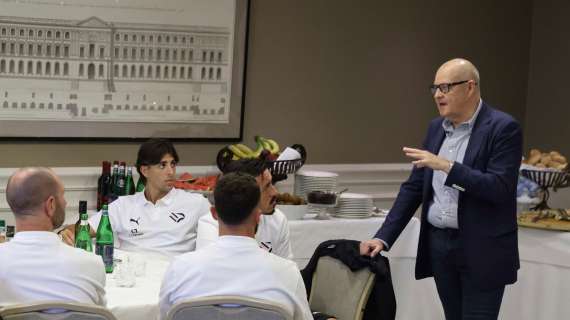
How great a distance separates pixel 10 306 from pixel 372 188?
3740 millimetres

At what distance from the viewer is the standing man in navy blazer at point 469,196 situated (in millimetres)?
3504

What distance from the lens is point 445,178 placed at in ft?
12.1

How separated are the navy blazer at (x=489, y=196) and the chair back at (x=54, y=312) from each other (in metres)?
1.51

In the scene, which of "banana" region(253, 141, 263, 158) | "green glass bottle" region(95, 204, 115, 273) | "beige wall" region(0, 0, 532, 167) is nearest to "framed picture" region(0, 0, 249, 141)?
"beige wall" region(0, 0, 532, 167)

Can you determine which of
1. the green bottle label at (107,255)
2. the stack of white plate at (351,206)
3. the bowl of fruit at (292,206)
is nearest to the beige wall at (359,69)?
the bowl of fruit at (292,206)

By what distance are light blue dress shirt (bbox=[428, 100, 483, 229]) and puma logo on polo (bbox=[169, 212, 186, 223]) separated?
1.18 m

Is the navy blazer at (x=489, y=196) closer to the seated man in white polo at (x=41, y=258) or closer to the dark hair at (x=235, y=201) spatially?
the dark hair at (x=235, y=201)

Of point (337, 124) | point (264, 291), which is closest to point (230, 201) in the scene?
point (264, 291)

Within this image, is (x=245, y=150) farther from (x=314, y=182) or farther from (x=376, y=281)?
(x=376, y=281)

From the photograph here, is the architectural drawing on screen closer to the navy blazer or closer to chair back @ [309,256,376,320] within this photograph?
chair back @ [309,256,376,320]

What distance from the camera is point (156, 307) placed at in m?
3.17

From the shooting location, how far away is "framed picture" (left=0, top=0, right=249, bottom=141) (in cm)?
482

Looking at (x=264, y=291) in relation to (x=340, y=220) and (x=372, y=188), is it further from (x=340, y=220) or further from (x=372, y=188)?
(x=372, y=188)

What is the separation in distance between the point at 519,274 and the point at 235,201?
8.43ft
